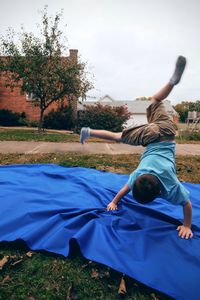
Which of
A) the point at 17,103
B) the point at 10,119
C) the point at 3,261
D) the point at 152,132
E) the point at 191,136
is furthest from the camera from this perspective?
the point at 17,103

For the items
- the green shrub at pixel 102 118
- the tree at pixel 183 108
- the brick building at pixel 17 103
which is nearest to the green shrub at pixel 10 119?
the brick building at pixel 17 103

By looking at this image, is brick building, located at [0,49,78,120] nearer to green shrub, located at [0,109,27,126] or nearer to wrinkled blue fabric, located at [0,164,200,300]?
green shrub, located at [0,109,27,126]

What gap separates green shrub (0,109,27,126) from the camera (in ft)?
64.8

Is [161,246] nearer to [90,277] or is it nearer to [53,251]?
[90,277]

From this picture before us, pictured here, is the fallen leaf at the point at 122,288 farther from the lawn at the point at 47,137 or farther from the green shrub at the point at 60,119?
the green shrub at the point at 60,119

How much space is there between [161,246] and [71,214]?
103 cm

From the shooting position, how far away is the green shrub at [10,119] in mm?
19750

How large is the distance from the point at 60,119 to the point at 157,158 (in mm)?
16796

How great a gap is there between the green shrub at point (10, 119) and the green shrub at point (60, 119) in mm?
2077

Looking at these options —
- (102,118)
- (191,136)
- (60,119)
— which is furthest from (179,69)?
(60,119)

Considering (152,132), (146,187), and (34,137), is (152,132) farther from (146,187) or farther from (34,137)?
(34,137)

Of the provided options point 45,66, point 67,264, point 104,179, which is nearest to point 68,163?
point 104,179

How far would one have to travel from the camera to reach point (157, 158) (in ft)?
9.16

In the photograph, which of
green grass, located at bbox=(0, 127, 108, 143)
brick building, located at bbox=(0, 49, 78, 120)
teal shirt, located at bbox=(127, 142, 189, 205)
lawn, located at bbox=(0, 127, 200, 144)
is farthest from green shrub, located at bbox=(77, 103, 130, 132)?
teal shirt, located at bbox=(127, 142, 189, 205)
